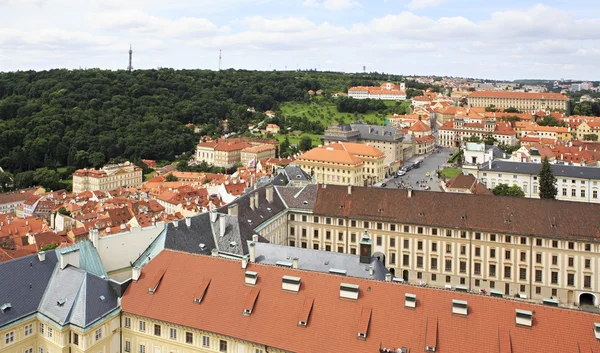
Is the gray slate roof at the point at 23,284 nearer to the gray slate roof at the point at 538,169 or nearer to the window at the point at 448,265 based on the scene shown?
the window at the point at 448,265

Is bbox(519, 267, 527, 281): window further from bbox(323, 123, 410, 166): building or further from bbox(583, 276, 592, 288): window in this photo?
bbox(323, 123, 410, 166): building

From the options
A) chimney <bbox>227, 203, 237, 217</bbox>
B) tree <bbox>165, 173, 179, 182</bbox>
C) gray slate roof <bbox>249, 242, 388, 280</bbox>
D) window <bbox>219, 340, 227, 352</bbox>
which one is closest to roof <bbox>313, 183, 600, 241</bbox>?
chimney <bbox>227, 203, 237, 217</bbox>

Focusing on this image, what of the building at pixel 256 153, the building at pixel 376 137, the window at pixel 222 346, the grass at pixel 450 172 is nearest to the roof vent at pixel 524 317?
the window at pixel 222 346

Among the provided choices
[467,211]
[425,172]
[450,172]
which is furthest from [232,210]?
[425,172]

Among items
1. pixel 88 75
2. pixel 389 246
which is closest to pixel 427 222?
pixel 389 246

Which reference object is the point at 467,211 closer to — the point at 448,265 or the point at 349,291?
the point at 448,265
